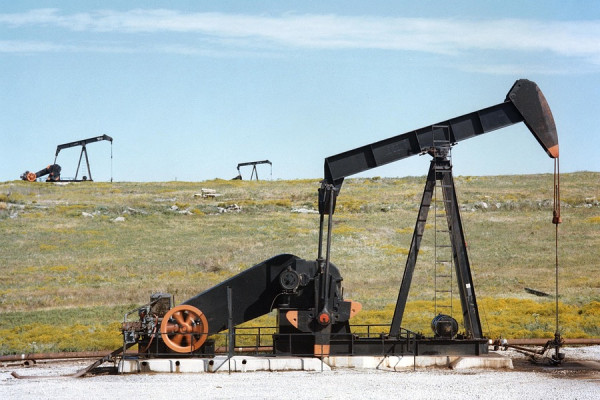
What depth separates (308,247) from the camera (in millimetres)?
36844

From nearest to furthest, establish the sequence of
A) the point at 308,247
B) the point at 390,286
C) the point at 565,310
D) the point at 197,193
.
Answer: the point at 565,310, the point at 390,286, the point at 308,247, the point at 197,193

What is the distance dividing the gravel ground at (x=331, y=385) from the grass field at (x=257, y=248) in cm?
519

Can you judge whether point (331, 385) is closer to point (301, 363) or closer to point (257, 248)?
point (301, 363)

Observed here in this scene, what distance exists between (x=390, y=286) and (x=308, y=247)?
824 cm

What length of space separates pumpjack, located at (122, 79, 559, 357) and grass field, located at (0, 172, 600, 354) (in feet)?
14.3

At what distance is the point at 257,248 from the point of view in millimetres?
37750

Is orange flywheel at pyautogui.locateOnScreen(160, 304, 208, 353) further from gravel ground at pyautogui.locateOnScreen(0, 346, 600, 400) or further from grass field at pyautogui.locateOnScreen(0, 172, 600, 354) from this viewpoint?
grass field at pyautogui.locateOnScreen(0, 172, 600, 354)

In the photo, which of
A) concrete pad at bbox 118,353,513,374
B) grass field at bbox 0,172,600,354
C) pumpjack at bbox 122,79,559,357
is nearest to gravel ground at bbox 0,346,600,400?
concrete pad at bbox 118,353,513,374

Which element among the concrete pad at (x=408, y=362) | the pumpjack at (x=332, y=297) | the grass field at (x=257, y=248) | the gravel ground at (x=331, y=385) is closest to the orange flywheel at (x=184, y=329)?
the pumpjack at (x=332, y=297)

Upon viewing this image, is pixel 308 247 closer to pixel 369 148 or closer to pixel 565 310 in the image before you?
pixel 565 310

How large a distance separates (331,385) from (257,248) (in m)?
24.2

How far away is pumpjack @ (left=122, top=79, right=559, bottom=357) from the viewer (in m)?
15.6

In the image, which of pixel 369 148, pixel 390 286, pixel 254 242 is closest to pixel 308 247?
pixel 254 242

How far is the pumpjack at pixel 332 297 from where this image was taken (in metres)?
15.6
